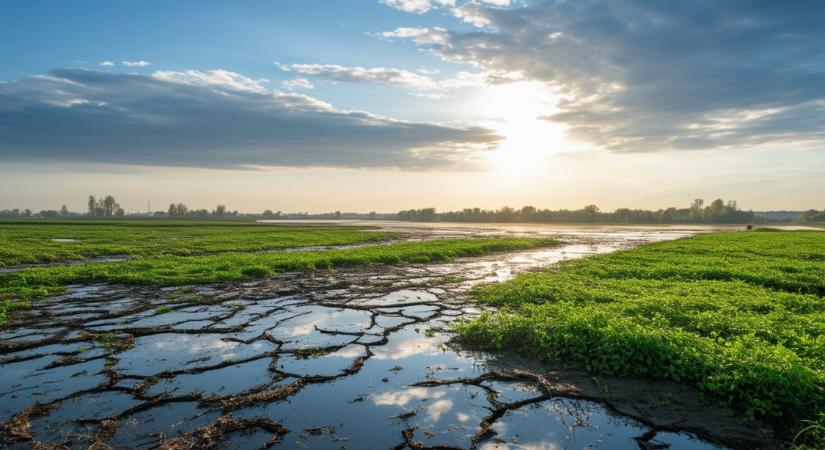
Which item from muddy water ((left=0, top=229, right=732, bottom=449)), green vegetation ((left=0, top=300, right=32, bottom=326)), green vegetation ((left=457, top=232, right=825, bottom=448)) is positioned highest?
green vegetation ((left=457, top=232, right=825, bottom=448))

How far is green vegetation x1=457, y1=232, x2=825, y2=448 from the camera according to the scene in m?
5.47

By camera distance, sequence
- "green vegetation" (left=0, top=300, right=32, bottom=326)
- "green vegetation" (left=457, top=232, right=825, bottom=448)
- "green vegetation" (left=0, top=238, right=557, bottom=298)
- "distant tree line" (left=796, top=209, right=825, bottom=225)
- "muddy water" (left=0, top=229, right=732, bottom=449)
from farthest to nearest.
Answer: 1. "distant tree line" (left=796, top=209, right=825, bottom=225)
2. "green vegetation" (left=0, top=238, right=557, bottom=298)
3. "green vegetation" (left=0, top=300, right=32, bottom=326)
4. "green vegetation" (left=457, top=232, right=825, bottom=448)
5. "muddy water" (left=0, top=229, right=732, bottom=449)

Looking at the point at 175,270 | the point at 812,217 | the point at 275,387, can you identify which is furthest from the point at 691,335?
the point at 812,217

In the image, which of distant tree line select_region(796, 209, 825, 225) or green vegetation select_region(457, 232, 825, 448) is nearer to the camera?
green vegetation select_region(457, 232, 825, 448)

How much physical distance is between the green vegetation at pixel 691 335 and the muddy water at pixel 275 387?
43.2 inches

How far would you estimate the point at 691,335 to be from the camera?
23.8 feet

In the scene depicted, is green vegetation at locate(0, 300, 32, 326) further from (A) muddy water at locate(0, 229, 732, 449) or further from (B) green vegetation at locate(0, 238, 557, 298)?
(B) green vegetation at locate(0, 238, 557, 298)

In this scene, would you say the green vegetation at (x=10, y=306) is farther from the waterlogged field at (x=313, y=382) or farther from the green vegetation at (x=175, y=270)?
the green vegetation at (x=175, y=270)

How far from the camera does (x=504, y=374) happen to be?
271 inches

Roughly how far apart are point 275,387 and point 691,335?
22.1ft

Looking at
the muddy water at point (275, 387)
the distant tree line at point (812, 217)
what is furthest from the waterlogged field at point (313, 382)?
the distant tree line at point (812, 217)

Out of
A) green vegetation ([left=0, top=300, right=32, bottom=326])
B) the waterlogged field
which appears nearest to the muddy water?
the waterlogged field

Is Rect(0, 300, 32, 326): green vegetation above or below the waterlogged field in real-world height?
above

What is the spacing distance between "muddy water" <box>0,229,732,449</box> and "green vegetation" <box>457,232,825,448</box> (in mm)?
1099
